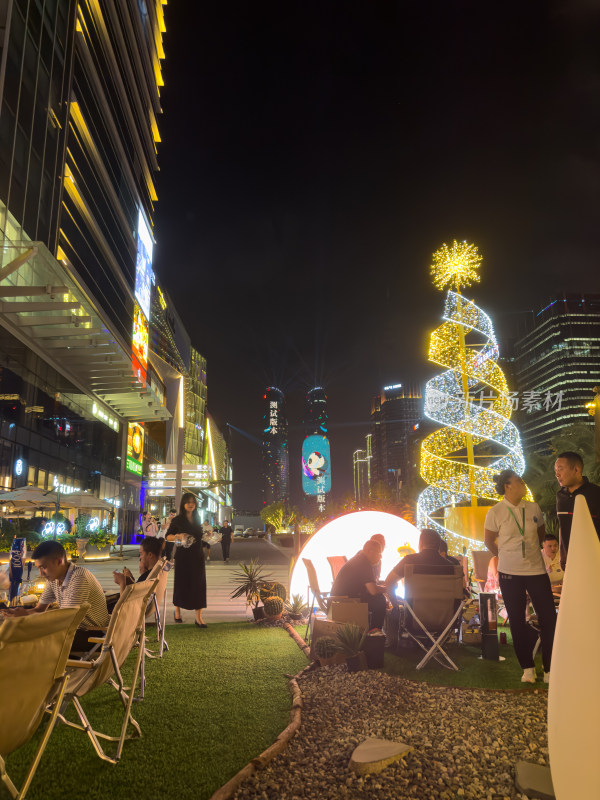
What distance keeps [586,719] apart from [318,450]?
3826 inches

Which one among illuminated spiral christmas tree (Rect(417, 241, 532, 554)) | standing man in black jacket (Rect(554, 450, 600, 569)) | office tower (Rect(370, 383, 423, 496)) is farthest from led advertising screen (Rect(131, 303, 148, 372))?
office tower (Rect(370, 383, 423, 496))

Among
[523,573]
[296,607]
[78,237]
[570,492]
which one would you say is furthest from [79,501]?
[570,492]

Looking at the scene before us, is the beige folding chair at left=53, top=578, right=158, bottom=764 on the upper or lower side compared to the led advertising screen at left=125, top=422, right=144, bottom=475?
lower

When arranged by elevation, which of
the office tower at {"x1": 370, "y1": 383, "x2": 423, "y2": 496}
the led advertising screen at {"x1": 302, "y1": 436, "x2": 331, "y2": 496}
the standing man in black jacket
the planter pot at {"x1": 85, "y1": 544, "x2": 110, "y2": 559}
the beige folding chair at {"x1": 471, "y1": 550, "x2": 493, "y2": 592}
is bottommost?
the planter pot at {"x1": 85, "y1": 544, "x2": 110, "y2": 559}

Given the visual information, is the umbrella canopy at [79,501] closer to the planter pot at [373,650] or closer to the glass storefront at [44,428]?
the glass storefront at [44,428]

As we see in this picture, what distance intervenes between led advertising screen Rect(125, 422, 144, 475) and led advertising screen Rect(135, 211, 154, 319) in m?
9.18

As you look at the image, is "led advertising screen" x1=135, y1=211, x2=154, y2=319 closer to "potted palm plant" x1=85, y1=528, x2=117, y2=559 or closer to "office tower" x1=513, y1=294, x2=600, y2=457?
"potted palm plant" x1=85, y1=528, x2=117, y2=559

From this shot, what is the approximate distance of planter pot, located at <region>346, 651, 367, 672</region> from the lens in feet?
17.3

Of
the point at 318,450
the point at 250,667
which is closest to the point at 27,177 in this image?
the point at 250,667

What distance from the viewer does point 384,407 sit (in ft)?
465

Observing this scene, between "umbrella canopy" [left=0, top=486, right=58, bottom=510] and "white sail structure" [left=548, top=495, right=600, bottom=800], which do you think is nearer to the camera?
→ "white sail structure" [left=548, top=495, right=600, bottom=800]

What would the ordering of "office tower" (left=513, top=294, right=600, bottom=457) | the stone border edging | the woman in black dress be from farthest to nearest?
"office tower" (left=513, top=294, right=600, bottom=457) → the woman in black dress → the stone border edging

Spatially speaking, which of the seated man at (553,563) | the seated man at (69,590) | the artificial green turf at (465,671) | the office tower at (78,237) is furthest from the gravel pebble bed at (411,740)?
the office tower at (78,237)

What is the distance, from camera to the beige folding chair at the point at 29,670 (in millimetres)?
2176
